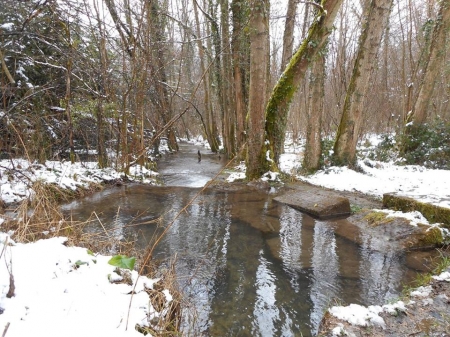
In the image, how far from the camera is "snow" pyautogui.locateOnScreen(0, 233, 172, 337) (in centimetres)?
188

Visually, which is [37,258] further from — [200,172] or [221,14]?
[221,14]

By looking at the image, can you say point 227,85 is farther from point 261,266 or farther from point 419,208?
point 261,266

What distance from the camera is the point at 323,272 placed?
359 cm

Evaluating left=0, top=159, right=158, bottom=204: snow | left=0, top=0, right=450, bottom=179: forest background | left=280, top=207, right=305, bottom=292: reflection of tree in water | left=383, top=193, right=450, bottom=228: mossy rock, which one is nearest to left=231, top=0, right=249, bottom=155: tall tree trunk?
left=0, top=0, right=450, bottom=179: forest background

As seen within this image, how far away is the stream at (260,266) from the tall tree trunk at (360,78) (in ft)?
13.5

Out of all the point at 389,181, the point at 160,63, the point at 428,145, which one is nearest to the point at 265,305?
the point at 389,181

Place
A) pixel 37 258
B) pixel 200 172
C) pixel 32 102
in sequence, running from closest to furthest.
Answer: pixel 37 258
pixel 32 102
pixel 200 172

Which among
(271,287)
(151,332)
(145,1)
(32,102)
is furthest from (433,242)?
(32,102)

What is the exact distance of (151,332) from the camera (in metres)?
2.12

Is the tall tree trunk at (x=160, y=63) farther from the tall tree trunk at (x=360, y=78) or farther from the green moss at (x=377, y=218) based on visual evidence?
the green moss at (x=377, y=218)

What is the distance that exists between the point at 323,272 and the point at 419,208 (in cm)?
234

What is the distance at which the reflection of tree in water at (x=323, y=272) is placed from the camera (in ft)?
9.68

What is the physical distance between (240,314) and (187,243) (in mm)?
1776

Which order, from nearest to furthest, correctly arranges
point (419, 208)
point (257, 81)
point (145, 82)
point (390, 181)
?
point (419, 208)
point (390, 181)
point (257, 81)
point (145, 82)
